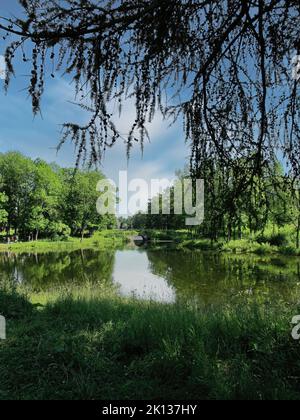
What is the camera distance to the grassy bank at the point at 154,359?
9.75 feet

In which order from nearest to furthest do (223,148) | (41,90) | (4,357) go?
(41,90) → (223,148) → (4,357)

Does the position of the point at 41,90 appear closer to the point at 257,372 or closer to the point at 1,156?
the point at 257,372

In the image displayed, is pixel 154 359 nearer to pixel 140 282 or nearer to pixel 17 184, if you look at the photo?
pixel 140 282

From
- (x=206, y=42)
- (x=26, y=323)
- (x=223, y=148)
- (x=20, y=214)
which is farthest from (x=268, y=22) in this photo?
(x=20, y=214)

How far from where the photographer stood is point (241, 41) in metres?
2.00

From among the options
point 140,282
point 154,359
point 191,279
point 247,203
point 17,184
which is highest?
point 17,184

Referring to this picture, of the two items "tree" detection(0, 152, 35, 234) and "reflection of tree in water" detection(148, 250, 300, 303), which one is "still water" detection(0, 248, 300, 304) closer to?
"reflection of tree in water" detection(148, 250, 300, 303)

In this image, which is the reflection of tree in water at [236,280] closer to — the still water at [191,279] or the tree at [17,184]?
the still water at [191,279]

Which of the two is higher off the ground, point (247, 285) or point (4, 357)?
point (4, 357)

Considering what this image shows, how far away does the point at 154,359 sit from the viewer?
362 cm

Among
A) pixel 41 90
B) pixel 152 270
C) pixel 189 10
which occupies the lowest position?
pixel 152 270

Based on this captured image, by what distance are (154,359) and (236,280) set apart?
1101 cm

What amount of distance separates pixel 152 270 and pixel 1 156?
1204 inches

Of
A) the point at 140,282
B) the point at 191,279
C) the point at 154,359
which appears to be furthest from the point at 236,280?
the point at 154,359
